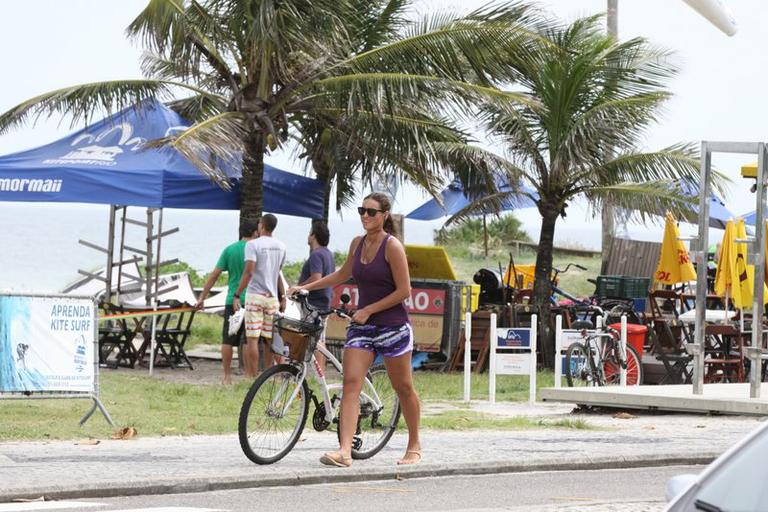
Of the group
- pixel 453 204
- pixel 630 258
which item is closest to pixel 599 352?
pixel 453 204

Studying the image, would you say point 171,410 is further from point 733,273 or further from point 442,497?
point 733,273

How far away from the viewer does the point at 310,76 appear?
2081cm

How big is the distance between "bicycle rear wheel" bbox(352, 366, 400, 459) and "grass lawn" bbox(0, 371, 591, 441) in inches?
76.6

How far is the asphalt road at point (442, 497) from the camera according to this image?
862 centimetres

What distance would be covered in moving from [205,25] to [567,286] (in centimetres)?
2530

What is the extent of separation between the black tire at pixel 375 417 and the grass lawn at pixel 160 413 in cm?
195

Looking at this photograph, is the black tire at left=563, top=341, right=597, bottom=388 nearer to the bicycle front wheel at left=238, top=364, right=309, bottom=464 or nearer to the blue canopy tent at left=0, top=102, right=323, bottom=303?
the blue canopy tent at left=0, top=102, right=323, bottom=303

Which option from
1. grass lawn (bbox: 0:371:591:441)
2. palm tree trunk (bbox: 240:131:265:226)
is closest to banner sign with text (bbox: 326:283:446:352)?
palm tree trunk (bbox: 240:131:265:226)

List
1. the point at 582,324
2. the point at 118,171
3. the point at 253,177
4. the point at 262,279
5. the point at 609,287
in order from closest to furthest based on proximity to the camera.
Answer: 1. the point at 262,279
2. the point at 582,324
3. the point at 118,171
4. the point at 253,177
5. the point at 609,287

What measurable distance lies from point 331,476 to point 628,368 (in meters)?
8.38

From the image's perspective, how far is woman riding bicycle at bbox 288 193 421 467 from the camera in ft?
32.3

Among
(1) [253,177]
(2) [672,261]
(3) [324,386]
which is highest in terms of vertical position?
(1) [253,177]

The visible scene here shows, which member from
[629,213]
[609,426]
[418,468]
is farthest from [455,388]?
[418,468]

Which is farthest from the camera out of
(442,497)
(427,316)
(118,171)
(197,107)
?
(197,107)
